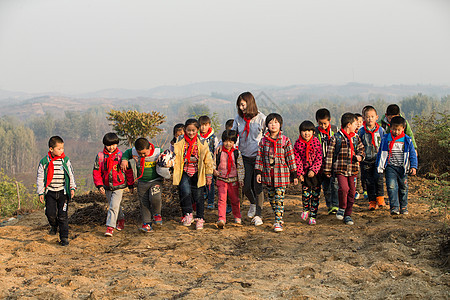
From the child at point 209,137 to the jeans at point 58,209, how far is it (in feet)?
8.64

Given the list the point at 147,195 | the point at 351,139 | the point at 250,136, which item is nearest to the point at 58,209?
the point at 147,195

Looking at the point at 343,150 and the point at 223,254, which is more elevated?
the point at 343,150

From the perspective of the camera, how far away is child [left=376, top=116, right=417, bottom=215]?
6.89 m

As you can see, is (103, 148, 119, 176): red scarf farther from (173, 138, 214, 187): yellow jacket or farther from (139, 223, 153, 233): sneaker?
(139, 223, 153, 233): sneaker

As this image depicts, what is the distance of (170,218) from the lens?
25.2ft

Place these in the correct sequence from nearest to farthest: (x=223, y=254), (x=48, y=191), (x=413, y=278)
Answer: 1. (x=413, y=278)
2. (x=223, y=254)
3. (x=48, y=191)

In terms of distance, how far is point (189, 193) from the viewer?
273 inches

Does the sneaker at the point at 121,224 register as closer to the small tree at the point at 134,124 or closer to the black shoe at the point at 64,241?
the black shoe at the point at 64,241

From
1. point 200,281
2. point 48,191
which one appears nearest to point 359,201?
point 200,281

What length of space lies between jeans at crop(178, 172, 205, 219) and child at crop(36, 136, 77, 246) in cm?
179

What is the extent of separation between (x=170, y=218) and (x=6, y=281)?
3477 millimetres

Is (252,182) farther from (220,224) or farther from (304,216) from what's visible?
(304,216)

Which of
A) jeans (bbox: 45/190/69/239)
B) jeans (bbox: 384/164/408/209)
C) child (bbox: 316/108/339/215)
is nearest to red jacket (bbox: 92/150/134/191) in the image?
jeans (bbox: 45/190/69/239)

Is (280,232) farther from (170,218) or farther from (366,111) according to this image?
(366,111)
